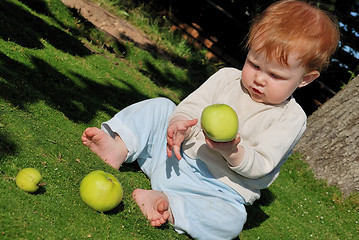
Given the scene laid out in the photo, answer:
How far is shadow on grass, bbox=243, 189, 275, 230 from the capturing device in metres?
4.40

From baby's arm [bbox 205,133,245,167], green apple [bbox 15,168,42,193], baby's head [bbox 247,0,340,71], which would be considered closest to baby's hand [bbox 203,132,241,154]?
baby's arm [bbox 205,133,245,167]

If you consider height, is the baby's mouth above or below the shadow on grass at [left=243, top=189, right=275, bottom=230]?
above

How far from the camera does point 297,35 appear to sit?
10.6 feet

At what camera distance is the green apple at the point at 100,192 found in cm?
289

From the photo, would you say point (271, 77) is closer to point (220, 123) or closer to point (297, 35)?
point (297, 35)

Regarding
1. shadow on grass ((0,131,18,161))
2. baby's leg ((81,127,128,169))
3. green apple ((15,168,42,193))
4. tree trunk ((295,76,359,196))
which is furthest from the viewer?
tree trunk ((295,76,359,196))

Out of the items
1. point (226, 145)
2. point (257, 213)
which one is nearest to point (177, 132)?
point (226, 145)

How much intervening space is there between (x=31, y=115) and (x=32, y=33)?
2.70 metres

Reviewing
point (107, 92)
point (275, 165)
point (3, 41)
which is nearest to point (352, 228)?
point (275, 165)

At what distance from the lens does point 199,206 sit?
3.29 m

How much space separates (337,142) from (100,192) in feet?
14.5

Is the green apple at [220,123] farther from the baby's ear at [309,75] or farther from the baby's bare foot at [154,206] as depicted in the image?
the baby's ear at [309,75]

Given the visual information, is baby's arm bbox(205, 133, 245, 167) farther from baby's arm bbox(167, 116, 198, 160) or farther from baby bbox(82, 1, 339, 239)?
baby's arm bbox(167, 116, 198, 160)

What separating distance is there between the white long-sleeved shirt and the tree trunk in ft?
9.53
